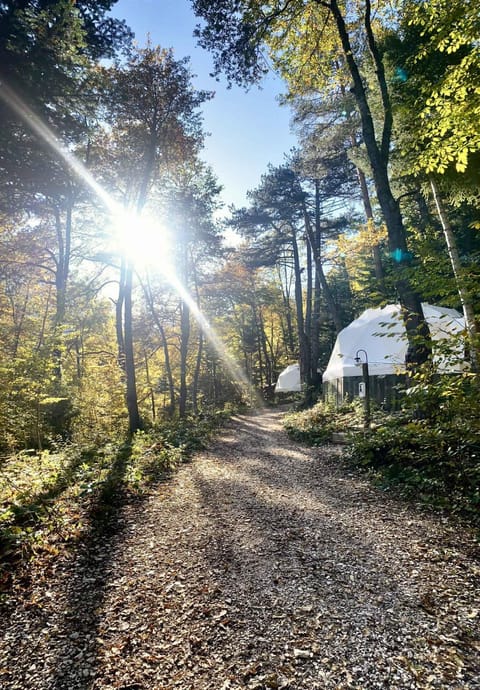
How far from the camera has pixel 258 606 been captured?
2467 mm

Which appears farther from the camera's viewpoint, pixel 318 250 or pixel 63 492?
pixel 318 250

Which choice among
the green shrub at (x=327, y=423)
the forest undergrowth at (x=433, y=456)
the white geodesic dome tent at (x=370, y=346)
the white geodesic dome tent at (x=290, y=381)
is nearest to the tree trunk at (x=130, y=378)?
the green shrub at (x=327, y=423)

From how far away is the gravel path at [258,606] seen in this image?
1.91 metres

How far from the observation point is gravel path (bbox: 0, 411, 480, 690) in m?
1.91

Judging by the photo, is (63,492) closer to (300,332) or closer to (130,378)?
(130,378)

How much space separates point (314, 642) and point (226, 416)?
1326 centimetres

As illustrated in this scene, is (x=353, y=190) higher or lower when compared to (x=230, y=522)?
higher

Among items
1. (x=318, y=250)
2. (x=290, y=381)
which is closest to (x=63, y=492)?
(x=318, y=250)

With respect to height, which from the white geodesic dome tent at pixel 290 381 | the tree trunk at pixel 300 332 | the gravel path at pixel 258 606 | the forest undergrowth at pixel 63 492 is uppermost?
the tree trunk at pixel 300 332

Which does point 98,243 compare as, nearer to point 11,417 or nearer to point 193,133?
point 193,133

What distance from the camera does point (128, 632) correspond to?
2275 mm

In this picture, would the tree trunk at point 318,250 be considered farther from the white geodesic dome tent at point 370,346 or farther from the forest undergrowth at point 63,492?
the forest undergrowth at point 63,492

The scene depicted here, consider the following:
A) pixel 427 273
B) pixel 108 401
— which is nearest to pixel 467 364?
pixel 427 273

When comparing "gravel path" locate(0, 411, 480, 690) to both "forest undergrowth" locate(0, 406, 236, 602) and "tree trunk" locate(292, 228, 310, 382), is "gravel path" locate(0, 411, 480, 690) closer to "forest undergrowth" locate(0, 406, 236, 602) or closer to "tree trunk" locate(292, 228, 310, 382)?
"forest undergrowth" locate(0, 406, 236, 602)
